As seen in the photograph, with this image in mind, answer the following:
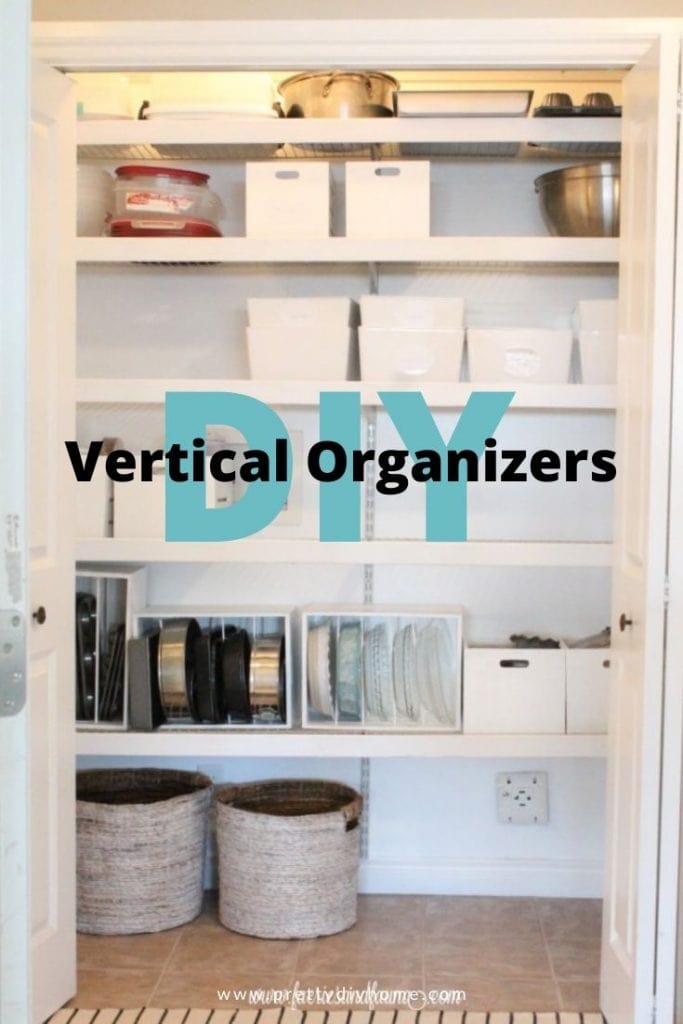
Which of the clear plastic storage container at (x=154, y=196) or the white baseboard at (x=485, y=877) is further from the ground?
the clear plastic storage container at (x=154, y=196)

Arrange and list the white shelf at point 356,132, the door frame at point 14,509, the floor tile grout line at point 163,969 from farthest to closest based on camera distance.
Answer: the white shelf at point 356,132 → the floor tile grout line at point 163,969 → the door frame at point 14,509

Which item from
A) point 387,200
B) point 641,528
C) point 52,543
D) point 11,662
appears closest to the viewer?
point 11,662

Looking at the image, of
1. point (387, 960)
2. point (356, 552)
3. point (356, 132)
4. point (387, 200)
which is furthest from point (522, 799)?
point (356, 132)

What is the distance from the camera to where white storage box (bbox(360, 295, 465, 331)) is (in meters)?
3.02

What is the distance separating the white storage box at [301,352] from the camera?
3.04 meters

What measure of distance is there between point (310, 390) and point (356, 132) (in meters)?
0.62

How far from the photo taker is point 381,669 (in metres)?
3.18

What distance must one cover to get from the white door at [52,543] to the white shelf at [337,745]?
396 millimetres

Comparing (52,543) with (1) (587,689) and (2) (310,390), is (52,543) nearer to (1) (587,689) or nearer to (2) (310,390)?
(2) (310,390)

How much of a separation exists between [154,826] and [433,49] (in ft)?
6.29

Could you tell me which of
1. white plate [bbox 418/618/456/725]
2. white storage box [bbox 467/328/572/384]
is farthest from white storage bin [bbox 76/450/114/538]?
white storage box [bbox 467/328/572/384]

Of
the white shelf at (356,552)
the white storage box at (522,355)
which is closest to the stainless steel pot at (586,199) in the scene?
the white storage box at (522,355)

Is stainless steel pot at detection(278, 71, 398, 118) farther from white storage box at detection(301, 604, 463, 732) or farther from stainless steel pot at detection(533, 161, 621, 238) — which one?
white storage box at detection(301, 604, 463, 732)

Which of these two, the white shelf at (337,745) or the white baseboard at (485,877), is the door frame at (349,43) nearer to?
the white shelf at (337,745)
